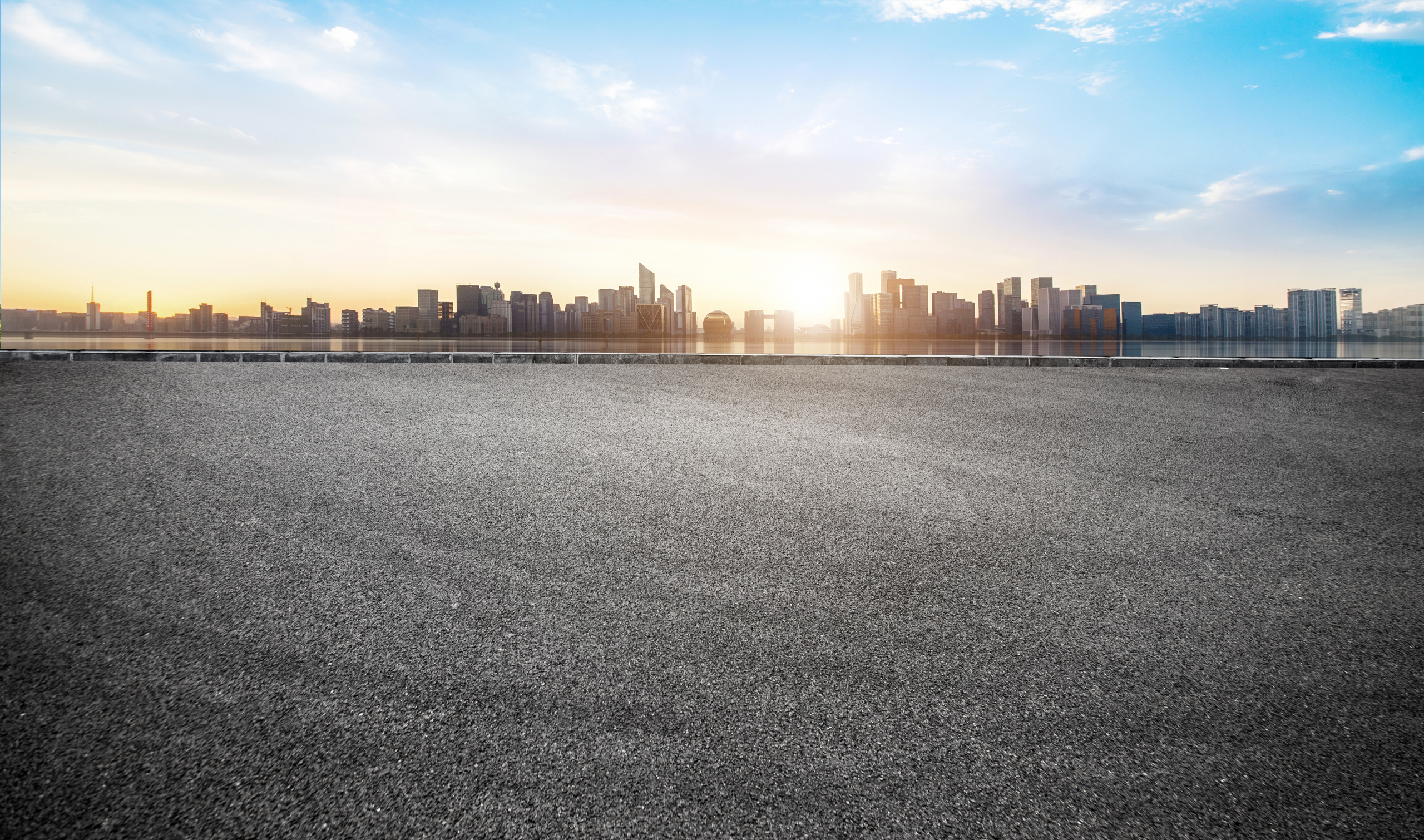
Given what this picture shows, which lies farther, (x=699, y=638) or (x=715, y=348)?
(x=715, y=348)

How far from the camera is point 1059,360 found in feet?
45.9

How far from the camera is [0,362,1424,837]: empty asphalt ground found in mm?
2156

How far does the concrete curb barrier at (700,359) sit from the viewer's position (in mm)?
12922

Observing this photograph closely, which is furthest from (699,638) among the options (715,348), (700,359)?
(715,348)

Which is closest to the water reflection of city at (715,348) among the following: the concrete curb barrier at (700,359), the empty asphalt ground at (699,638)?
the concrete curb barrier at (700,359)

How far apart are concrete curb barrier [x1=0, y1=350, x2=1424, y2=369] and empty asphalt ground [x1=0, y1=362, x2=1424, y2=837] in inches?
257

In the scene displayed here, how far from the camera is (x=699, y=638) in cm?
310

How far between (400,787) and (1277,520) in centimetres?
603

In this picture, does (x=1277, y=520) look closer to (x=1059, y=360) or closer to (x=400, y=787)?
(x=400, y=787)

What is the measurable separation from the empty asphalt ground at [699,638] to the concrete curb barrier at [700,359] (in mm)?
6519

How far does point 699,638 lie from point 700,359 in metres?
10.9

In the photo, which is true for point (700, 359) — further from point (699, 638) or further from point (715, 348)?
point (715, 348)

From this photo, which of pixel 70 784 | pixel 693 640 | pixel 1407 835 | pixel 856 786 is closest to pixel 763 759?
pixel 856 786

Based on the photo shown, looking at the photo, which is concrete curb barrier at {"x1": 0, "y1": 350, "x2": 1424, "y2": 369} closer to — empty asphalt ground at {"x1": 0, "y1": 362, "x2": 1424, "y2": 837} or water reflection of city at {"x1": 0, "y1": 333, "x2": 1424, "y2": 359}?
water reflection of city at {"x1": 0, "y1": 333, "x2": 1424, "y2": 359}
